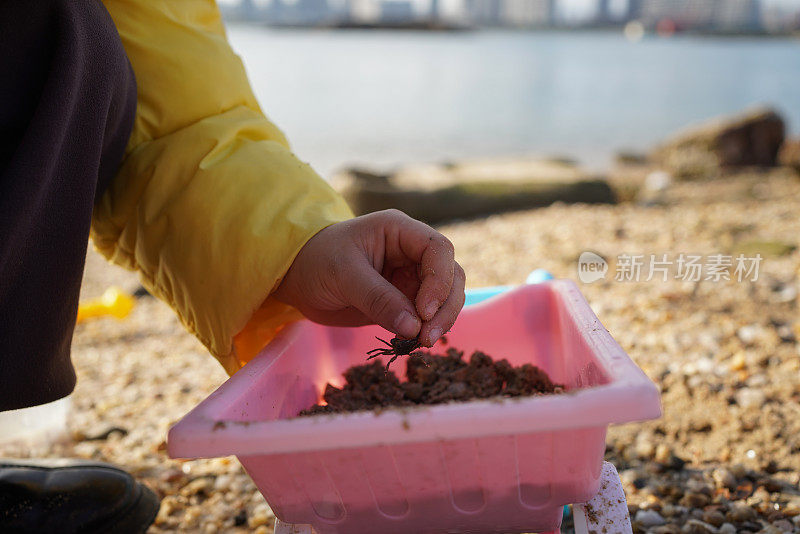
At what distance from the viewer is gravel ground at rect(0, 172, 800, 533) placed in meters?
1.44

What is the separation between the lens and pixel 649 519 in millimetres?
1324

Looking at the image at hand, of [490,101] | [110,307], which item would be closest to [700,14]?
[490,101]

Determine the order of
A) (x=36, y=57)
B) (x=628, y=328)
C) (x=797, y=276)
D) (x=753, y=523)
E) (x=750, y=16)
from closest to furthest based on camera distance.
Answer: (x=36, y=57) < (x=753, y=523) < (x=628, y=328) < (x=797, y=276) < (x=750, y=16)

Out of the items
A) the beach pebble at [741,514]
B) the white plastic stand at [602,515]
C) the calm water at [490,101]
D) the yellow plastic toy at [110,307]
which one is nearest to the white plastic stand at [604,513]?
the white plastic stand at [602,515]

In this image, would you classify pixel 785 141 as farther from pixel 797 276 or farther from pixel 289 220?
pixel 289 220

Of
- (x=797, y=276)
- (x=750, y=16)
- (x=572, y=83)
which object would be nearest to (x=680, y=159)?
(x=797, y=276)

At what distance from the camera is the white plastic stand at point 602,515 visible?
38.2 inches

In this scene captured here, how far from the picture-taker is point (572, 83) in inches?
905

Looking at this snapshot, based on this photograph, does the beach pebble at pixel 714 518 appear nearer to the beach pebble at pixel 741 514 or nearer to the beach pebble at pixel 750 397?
the beach pebble at pixel 741 514

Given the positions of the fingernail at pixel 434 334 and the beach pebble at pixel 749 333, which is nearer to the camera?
the fingernail at pixel 434 334

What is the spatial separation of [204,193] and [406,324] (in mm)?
484

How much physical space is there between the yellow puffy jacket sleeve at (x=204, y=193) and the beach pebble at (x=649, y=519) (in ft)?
2.62

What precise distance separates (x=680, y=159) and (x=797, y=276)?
552cm

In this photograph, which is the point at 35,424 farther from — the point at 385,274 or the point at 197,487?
the point at 385,274
